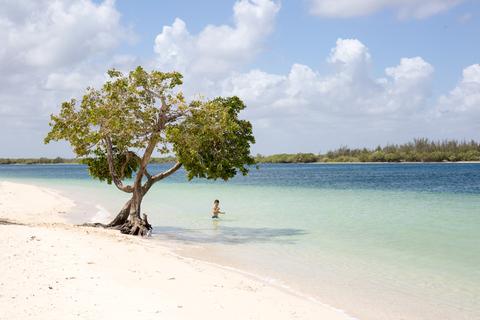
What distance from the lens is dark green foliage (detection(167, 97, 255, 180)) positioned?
61.8 ft

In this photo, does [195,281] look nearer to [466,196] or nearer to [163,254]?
[163,254]

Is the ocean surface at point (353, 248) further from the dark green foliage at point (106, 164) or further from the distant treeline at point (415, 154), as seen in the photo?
the distant treeline at point (415, 154)

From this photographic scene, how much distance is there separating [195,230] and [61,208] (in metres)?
11.4

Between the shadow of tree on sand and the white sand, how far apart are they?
4626 mm

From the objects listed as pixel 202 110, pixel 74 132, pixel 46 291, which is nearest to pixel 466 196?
Answer: pixel 202 110

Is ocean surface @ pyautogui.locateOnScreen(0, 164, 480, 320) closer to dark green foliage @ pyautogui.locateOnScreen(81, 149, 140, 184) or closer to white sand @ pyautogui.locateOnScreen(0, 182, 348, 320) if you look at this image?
white sand @ pyautogui.locateOnScreen(0, 182, 348, 320)

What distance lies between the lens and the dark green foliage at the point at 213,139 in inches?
741

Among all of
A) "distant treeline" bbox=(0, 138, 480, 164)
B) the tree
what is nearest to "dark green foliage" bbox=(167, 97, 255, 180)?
the tree

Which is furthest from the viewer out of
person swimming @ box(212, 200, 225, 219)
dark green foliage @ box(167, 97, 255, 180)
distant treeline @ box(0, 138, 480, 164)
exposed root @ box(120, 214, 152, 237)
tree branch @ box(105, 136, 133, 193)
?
distant treeline @ box(0, 138, 480, 164)

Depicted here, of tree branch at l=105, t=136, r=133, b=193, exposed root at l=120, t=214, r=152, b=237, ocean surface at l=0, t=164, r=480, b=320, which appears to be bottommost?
ocean surface at l=0, t=164, r=480, b=320

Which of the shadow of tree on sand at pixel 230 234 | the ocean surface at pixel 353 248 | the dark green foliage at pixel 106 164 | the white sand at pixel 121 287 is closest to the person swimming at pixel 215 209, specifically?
the ocean surface at pixel 353 248

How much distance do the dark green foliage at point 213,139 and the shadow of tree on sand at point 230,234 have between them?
2493mm

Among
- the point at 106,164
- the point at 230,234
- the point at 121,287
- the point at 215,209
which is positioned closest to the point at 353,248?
the point at 230,234

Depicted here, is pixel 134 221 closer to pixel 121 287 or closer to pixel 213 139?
pixel 213 139
